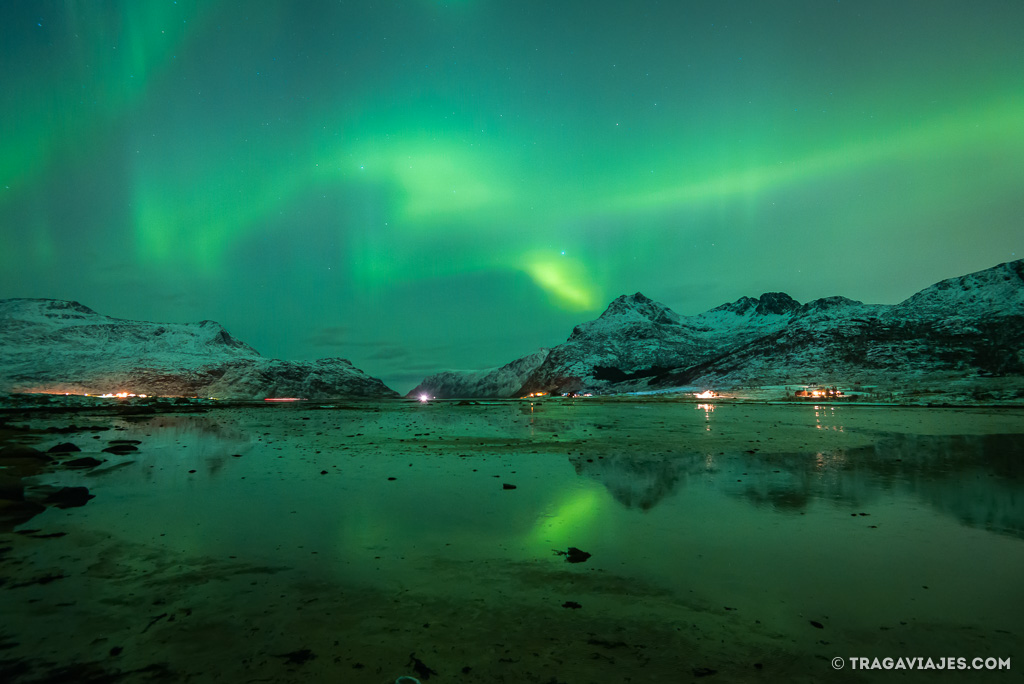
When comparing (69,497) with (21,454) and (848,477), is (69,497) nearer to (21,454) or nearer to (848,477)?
(21,454)

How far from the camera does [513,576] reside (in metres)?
7.67

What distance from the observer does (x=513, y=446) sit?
25.3 metres

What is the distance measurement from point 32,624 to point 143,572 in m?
1.89

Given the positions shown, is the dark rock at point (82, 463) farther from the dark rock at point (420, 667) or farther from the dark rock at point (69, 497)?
the dark rock at point (420, 667)

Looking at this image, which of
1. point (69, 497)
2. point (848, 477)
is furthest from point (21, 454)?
point (848, 477)

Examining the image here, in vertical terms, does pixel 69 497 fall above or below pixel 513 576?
above

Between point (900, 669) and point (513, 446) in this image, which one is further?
point (513, 446)

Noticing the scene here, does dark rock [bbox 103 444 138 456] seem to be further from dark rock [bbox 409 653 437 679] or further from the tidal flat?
dark rock [bbox 409 653 437 679]

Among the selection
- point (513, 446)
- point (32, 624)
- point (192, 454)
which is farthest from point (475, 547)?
point (192, 454)

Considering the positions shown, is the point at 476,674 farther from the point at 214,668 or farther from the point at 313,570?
the point at 313,570

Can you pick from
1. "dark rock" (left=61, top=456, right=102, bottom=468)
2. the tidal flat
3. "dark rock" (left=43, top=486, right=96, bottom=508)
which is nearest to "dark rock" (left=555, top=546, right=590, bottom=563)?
the tidal flat

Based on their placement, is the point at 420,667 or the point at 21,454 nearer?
the point at 420,667

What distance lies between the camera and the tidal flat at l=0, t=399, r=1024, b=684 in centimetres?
525

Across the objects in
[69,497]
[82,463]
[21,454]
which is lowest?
[69,497]
